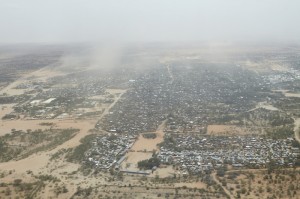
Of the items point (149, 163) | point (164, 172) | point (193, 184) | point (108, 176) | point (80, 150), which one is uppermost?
point (80, 150)

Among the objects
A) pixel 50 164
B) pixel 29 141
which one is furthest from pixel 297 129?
pixel 29 141

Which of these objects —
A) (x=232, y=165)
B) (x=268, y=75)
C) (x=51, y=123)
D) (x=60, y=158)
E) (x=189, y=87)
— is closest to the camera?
(x=232, y=165)

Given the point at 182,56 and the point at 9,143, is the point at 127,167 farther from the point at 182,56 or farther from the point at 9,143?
the point at 182,56

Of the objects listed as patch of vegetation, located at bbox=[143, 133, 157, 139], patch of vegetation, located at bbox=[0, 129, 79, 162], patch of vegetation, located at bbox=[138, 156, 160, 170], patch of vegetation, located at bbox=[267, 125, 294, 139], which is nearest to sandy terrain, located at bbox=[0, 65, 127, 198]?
patch of vegetation, located at bbox=[0, 129, 79, 162]

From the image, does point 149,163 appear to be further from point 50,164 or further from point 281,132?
point 281,132

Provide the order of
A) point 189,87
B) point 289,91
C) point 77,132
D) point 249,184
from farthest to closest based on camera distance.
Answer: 1. point 189,87
2. point 289,91
3. point 77,132
4. point 249,184

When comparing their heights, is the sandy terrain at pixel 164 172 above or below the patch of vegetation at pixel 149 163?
below

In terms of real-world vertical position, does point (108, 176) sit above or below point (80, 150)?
below

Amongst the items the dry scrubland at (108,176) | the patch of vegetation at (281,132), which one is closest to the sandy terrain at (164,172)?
the dry scrubland at (108,176)

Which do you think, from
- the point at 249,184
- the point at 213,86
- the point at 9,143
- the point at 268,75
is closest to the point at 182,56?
the point at 268,75

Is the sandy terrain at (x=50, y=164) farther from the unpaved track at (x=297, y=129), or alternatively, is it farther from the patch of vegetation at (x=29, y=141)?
the unpaved track at (x=297, y=129)

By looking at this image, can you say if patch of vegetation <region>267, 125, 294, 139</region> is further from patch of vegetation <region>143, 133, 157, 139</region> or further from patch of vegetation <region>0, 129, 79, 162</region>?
patch of vegetation <region>0, 129, 79, 162</region>
